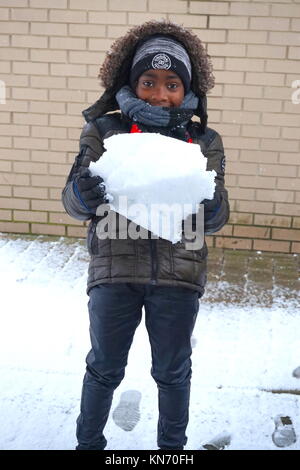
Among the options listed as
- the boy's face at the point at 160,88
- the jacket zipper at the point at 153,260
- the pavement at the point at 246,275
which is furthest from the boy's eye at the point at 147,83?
the pavement at the point at 246,275

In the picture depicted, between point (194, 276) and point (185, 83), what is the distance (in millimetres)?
828

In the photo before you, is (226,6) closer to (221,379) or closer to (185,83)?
(185,83)

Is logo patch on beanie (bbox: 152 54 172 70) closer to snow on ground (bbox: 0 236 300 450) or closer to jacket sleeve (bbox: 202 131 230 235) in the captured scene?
jacket sleeve (bbox: 202 131 230 235)

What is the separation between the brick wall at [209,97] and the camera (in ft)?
16.1

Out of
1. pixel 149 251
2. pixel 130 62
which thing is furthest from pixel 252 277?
pixel 130 62

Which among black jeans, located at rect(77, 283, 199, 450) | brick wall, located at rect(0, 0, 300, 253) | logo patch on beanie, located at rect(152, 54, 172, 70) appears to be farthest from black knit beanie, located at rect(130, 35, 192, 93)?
brick wall, located at rect(0, 0, 300, 253)

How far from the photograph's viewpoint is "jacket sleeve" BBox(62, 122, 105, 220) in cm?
221

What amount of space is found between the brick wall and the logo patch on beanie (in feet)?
9.63

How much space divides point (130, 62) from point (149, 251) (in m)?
0.86

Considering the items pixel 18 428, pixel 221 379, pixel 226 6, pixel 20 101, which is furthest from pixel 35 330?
pixel 226 6

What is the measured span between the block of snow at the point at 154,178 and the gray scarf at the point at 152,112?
120mm

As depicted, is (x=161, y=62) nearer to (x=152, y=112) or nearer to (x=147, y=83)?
(x=147, y=83)

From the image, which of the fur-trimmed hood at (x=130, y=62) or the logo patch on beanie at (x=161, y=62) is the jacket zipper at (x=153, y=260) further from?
the logo patch on beanie at (x=161, y=62)

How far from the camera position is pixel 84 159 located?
2.22 metres
